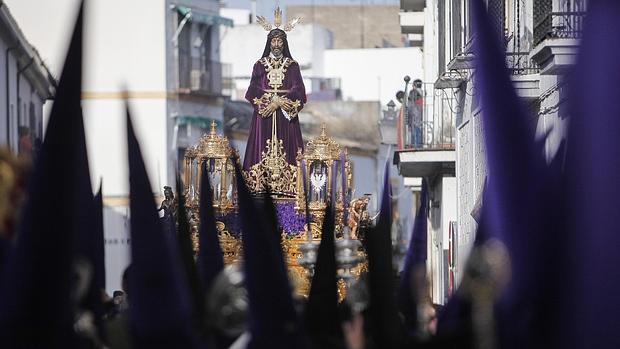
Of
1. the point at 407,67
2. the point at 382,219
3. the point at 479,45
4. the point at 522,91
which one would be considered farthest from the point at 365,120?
the point at 479,45

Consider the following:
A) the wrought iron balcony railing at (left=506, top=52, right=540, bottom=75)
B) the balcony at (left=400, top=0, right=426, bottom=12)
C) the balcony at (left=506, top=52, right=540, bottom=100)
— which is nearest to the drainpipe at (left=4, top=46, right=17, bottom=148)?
the balcony at (left=400, top=0, right=426, bottom=12)

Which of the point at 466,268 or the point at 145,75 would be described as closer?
the point at 466,268

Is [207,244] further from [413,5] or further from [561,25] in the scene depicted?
[413,5]

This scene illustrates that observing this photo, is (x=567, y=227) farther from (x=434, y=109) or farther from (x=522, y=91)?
(x=434, y=109)

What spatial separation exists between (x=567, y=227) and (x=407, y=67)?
5093 cm

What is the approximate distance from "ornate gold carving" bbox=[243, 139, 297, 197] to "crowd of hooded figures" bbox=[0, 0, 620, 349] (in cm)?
986

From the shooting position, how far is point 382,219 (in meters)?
12.8

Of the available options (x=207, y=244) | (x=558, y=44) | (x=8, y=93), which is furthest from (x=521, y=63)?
(x=8, y=93)

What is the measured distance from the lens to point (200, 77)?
47.4 m

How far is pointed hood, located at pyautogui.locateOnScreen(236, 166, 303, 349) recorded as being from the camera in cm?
952

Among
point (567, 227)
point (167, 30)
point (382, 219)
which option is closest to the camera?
point (567, 227)

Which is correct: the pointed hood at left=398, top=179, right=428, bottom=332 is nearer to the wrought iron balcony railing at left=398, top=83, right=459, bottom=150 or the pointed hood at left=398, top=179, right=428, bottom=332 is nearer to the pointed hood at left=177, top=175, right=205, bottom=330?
the pointed hood at left=177, top=175, right=205, bottom=330

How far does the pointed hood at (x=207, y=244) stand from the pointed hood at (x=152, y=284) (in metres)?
1.92

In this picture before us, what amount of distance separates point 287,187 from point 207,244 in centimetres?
887
